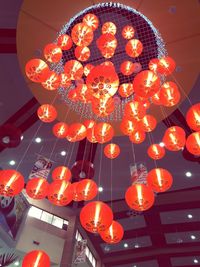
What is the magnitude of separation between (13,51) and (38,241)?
25.3 feet

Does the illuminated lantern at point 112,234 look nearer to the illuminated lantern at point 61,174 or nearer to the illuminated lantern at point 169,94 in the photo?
the illuminated lantern at point 61,174

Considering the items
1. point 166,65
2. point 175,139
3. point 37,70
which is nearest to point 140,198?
point 175,139

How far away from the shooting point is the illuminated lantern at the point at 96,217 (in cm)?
460

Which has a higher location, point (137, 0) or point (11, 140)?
point (137, 0)

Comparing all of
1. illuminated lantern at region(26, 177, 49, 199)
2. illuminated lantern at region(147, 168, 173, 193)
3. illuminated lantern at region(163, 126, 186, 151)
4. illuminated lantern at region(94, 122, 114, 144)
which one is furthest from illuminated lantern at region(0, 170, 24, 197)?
illuminated lantern at region(163, 126, 186, 151)

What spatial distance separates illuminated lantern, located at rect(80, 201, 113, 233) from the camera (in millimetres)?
4598

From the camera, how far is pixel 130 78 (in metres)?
8.20

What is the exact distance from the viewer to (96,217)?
461 centimetres

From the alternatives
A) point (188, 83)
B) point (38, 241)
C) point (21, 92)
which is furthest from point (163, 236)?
point (21, 92)

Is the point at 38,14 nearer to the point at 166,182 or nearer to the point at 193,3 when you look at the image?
the point at 193,3

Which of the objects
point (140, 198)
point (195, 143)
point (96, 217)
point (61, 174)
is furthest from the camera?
point (61, 174)

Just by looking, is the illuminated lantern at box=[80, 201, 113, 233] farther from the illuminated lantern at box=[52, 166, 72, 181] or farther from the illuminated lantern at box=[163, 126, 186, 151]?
the illuminated lantern at box=[163, 126, 186, 151]

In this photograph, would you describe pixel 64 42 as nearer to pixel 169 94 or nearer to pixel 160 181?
pixel 169 94

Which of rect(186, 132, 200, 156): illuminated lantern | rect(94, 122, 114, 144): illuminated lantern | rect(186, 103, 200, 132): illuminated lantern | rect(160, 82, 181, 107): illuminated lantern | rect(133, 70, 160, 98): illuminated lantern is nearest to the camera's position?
rect(133, 70, 160, 98): illuminated lantern
